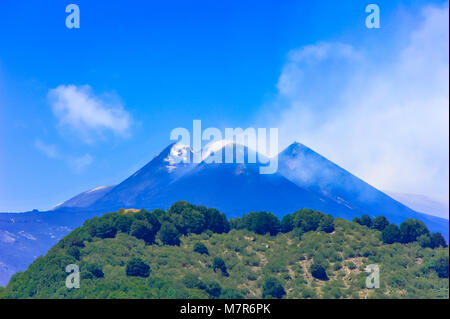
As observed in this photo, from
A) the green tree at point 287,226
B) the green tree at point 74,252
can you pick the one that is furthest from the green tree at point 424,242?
the green tree at point 74,252

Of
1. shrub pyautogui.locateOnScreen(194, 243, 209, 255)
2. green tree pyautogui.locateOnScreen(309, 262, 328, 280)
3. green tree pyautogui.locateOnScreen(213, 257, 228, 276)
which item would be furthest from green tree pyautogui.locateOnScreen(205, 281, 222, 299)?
green tree pyautogui.locateOnScreen(309, 262, 328, 280)

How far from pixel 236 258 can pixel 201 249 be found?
217 inches

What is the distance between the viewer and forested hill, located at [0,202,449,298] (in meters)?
90.6

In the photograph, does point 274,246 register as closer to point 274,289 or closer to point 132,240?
point 274,289

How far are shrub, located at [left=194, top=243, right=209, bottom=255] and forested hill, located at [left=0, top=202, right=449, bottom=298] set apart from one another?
0.16 metres

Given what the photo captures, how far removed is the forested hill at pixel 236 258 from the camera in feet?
297

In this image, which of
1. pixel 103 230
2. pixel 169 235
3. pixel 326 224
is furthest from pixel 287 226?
pixel 103 230

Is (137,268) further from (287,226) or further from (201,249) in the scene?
(287,226)

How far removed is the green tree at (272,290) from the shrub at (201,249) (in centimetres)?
1295

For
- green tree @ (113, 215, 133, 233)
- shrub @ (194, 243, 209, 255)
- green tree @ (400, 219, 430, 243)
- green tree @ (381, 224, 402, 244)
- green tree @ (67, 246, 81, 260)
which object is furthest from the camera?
green tree @ (400, 219, 430, 243)

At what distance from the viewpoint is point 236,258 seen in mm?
103875

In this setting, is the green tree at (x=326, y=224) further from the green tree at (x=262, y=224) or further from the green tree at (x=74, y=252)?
the green tree at (x=74, y=252)

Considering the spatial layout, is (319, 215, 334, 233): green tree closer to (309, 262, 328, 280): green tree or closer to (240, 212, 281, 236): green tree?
(240, 212, 281, 236): green tree

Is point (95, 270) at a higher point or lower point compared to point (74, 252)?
lower
